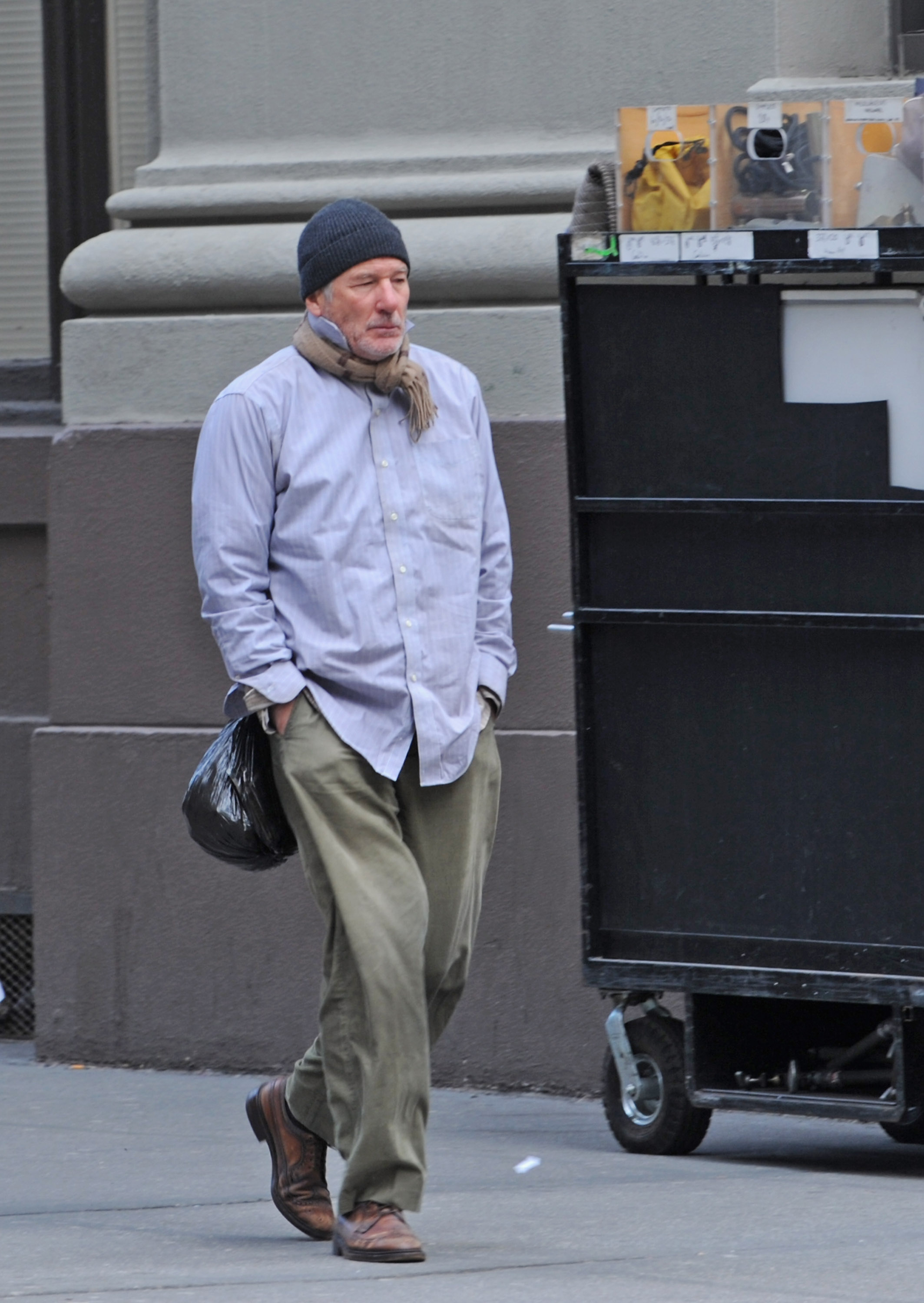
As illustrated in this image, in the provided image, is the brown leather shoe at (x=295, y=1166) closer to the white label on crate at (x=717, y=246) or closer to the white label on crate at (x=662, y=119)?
the white label on crate at (x=717, y=246)

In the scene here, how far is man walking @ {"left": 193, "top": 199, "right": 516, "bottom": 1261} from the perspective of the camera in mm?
4371

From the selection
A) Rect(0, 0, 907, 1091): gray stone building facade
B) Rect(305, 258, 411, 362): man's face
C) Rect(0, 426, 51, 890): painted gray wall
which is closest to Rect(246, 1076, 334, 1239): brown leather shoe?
Rect(305, 258, 411, 362): man's face

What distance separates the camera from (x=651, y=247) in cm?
522

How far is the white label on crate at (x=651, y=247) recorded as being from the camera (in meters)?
5.20

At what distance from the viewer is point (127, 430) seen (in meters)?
6.91

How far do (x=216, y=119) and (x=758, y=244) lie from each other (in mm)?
2363

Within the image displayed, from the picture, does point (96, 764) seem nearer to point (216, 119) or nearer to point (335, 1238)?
point (216, 119)

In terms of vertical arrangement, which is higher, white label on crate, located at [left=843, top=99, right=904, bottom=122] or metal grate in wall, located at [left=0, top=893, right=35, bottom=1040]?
white label on crate, located at [left=843, top=99, right=904, bottom=122]

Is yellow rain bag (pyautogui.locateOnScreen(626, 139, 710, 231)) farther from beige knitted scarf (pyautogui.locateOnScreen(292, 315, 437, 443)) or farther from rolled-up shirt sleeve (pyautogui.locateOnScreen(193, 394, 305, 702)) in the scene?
rolled-up shirt sleeve (pyautogui.locateOnScreen(193, 394, 305, 702))

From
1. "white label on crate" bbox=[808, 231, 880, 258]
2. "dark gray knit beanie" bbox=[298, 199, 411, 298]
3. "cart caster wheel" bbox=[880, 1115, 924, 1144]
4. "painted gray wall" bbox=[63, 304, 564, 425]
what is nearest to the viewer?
"dark gray knit beanie" bbox=[298, 199, 411, 298]

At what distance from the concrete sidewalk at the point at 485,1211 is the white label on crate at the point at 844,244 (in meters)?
1.98

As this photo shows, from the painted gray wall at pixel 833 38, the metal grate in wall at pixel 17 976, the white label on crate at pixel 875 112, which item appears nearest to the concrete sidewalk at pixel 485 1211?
the metal grate in wall at pixel 17 976

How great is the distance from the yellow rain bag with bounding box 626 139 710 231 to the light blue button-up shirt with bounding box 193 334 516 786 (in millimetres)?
988

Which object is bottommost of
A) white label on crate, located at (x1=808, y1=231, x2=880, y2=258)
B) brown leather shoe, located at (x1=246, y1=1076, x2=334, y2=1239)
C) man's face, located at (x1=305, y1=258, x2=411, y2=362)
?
brown leather shoe, located at (x1=246, y1=1076, x2=334, y2=1239)
